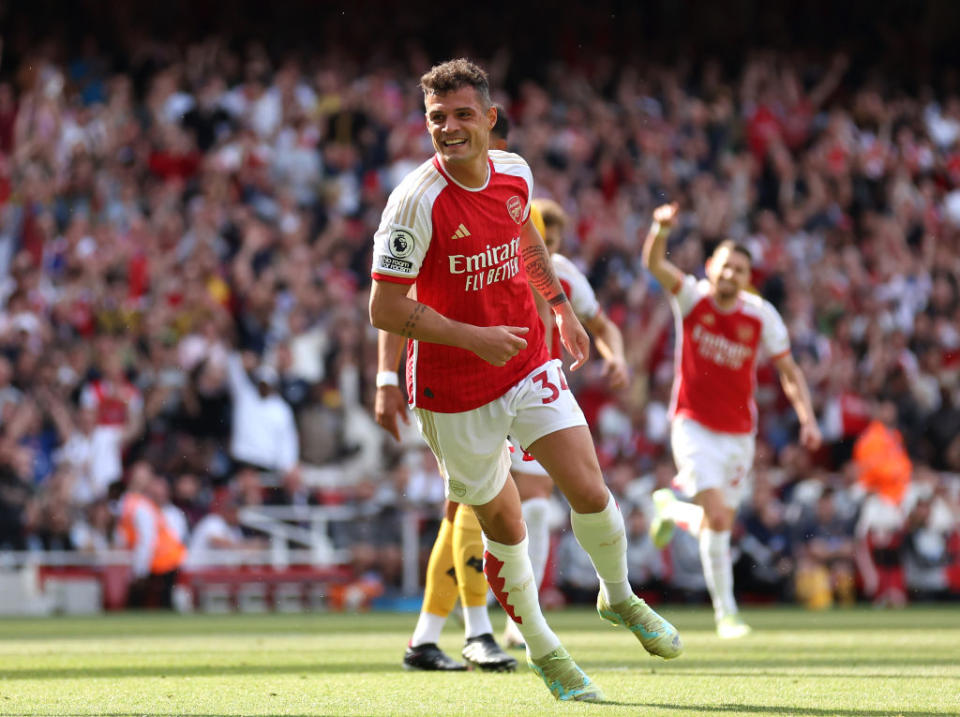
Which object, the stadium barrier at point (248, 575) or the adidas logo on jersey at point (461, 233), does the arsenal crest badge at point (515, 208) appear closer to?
the adidas logo on jersey at point (461, 233)

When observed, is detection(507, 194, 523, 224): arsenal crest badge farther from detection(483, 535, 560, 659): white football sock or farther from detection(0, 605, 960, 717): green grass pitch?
detection(0, 605, 960, 717): green grass pitch

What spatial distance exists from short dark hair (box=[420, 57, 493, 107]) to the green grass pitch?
232 centimetres

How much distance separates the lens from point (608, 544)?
6.04m

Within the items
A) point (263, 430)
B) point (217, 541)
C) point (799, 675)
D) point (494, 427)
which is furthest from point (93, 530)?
point (494, 427)

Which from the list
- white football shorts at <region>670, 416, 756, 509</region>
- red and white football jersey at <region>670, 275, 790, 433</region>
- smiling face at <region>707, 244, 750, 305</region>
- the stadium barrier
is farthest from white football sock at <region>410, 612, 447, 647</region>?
the stadium barrier

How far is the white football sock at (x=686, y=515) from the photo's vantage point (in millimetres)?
11242

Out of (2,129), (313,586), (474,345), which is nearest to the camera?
(474,345)

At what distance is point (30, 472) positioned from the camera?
1630cm

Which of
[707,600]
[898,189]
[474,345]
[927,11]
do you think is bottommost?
[707,600]

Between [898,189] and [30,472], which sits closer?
[30,472]

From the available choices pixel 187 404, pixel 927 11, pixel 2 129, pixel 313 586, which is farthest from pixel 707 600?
pixel 927 11

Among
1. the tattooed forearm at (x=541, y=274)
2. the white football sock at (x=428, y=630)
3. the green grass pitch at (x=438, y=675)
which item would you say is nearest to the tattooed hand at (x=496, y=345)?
the tattooed forearm at (x=541, y=274)

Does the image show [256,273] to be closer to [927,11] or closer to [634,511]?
[634,511]

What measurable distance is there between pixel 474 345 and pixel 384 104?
16.1 metres
